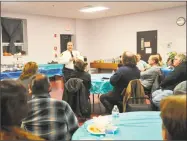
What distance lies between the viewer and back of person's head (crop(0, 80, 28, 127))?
A: 4.07ft

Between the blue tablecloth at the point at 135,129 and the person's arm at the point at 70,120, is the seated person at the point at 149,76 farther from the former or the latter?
the person's arm at the point at 70,120

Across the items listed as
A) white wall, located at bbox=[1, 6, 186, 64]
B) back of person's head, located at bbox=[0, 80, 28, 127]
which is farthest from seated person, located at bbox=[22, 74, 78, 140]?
white wall, located at bbox=[1, 6, 186, 64]

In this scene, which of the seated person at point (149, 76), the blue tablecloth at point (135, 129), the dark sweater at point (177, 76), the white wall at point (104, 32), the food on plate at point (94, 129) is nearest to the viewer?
the blue tablecloth at point (135, 129)

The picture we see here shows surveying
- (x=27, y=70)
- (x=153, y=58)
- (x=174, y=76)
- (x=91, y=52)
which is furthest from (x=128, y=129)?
(x=91, y=52)

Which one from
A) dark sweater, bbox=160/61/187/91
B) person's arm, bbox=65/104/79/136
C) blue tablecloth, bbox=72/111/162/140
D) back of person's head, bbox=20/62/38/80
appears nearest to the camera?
blue tablecloth, bbox=72/111/162/140

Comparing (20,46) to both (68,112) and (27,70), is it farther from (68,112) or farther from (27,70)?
(68,112)

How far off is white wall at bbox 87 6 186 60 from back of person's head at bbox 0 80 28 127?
26.8ft

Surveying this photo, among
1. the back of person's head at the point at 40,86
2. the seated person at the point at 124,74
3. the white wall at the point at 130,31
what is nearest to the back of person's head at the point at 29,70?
the seated person at the point at 124,74

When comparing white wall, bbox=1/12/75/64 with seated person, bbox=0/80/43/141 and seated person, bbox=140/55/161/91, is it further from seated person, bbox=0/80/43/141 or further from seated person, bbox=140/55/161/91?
seated person, bbox=0/80/43/141

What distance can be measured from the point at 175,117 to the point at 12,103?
2.52 ft

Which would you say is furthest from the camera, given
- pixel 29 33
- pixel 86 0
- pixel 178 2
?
pixel 29 33

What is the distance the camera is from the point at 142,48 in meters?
9.93

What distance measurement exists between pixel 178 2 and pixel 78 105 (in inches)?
212

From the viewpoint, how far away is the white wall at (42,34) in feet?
31.6
